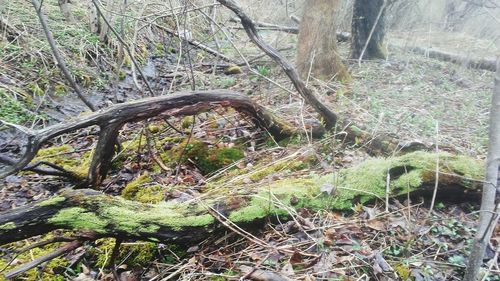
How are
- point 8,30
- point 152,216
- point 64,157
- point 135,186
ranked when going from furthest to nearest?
point 8,30
point 64,157
point 135,186
point 152,216

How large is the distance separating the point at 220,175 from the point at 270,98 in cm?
238

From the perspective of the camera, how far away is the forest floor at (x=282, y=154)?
2.36 metres

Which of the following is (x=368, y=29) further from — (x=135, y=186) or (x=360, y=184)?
(x=135, y=186)

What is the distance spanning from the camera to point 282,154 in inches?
155

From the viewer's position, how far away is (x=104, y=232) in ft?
7.89

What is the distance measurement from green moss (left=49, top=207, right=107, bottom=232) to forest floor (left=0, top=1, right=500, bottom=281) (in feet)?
1.33

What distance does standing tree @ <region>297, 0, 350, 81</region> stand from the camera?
6.08 meters

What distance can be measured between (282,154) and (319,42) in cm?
292

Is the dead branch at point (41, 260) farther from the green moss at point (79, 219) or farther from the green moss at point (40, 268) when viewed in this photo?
the green moss at point (40, 268)

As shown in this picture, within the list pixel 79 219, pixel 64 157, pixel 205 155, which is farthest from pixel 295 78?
pixel 64 157

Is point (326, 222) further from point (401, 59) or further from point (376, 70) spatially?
point (401, 59)

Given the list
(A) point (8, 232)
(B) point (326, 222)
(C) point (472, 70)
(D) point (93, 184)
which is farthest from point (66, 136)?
(C) point (472, 70)

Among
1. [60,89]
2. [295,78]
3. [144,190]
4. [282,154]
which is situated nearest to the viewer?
[144,190]

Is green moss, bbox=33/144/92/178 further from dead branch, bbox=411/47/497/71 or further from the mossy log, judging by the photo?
dead branch, bbox=411/47/497/71
